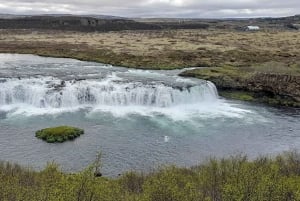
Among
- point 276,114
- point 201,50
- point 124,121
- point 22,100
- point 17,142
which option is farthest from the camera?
point 201,50

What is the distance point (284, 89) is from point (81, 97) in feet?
81.9

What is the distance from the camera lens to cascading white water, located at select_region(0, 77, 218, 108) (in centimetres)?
5069

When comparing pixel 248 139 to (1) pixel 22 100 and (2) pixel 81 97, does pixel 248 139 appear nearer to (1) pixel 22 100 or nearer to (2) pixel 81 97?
(2) pixel 81 97

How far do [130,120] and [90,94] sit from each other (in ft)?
28.3

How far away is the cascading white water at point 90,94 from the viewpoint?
50688mm

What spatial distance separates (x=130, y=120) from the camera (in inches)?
1784

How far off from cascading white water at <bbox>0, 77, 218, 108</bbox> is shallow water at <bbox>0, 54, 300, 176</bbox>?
11 cm

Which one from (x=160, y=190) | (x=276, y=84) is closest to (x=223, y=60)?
(x=276, y=84)

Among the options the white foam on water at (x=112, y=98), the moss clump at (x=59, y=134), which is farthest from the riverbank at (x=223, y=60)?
the moss clump at (x=59, y=134)

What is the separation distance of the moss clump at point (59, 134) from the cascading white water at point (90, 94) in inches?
398

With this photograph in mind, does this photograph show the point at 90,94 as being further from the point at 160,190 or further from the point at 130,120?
the point at 160,190

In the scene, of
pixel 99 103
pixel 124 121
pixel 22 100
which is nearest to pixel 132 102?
pixel 99 103

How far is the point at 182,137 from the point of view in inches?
1592

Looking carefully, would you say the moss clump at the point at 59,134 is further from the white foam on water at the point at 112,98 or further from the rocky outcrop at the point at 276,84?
the rocky outcrop at the point at 276,84
